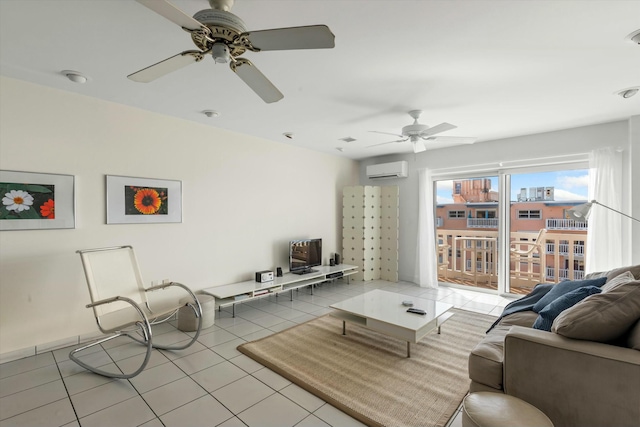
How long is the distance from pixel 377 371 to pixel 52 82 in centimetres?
396

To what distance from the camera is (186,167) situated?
12.2ft

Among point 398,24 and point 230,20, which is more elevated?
point 398,24

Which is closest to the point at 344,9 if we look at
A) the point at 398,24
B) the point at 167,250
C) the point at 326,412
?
the point at 398,24

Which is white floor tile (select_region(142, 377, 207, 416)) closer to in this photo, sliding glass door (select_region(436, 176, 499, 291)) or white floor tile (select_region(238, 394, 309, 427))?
white floor tile (select_region(238, 394, 309, 427))

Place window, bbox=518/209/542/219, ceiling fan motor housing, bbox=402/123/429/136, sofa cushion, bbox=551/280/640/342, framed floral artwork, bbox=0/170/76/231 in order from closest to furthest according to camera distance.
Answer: sofa cushion, bbox=551/280/640/342, framed floral artwork, bbox=0/170/76/231, ceiling fan motor housing, bbox=402/123/429/136, window, bbox=518/209/542/219

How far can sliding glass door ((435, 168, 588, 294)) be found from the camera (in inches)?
170

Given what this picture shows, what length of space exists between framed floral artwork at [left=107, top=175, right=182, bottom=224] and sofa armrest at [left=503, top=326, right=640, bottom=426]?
3622 mm

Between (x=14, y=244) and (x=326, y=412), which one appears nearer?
(x=326, y=412)

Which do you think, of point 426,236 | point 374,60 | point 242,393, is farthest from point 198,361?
point 426,236

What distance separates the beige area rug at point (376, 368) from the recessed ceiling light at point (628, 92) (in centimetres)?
281

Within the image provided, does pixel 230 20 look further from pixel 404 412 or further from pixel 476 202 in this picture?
pixel 476 202

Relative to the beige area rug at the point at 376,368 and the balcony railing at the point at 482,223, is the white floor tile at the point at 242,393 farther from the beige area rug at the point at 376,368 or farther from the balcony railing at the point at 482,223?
the balcony railing at the point at 482,223

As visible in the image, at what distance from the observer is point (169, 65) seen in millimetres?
1757

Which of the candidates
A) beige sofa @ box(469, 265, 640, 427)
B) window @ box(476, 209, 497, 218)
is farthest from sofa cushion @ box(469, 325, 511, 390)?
window @ box(476, 209, 497, 218)
